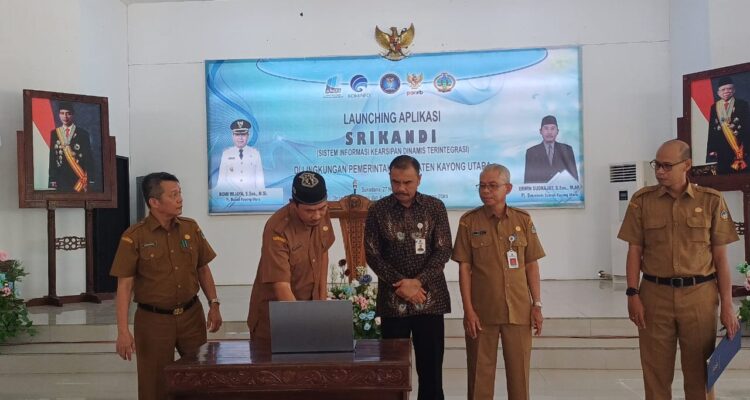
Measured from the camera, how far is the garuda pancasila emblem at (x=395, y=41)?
25.8 feet

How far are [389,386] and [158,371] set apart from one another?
4.26 feet

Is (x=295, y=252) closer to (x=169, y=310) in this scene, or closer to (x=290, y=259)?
(x=290, y=259)

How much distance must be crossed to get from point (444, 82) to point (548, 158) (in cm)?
147

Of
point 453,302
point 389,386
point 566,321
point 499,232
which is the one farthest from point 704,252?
point 453,302

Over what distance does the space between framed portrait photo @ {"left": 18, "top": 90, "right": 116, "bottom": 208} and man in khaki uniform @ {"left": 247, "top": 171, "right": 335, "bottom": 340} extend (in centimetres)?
437

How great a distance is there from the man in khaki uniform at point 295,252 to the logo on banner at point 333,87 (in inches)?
208

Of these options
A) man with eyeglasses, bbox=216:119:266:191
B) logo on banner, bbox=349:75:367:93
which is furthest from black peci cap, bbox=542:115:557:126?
man with eyeglasses, bbox=216:119:266:191

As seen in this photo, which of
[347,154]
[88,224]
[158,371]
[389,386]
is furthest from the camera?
[347,154]

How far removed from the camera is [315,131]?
26.1 ft

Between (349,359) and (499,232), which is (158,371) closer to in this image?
(349,359)

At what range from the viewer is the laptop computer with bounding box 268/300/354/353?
86.5 inches

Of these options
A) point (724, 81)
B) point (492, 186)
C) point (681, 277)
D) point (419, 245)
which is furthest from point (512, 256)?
point (724, 81)

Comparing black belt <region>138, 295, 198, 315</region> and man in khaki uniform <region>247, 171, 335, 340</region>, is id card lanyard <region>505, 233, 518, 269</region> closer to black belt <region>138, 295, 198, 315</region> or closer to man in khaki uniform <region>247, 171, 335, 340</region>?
man in khaki uniform <region>247, 171, 335, 340</region>

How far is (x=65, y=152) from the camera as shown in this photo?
6.48 metres
